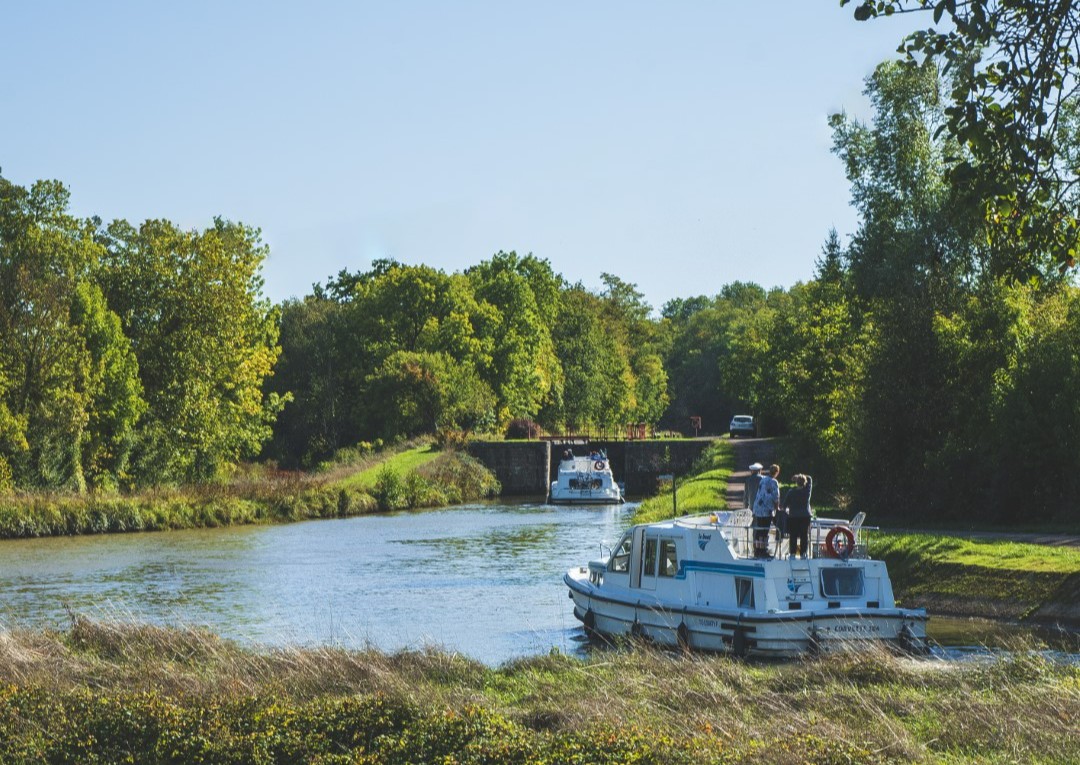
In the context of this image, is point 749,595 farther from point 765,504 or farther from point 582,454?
point 582,454

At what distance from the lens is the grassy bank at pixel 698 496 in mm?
41938

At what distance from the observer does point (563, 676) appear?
1814 centimetres

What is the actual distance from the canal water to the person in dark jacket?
2881 millimetres

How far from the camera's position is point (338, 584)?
3453 cm

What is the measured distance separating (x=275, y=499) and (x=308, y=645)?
3839 cm

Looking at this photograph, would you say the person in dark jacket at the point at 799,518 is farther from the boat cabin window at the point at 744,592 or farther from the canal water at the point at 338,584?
the canal water at the point at 338,584

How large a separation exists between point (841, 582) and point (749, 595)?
1.53 meters

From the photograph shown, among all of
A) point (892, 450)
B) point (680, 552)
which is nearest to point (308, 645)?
point (680, 552)

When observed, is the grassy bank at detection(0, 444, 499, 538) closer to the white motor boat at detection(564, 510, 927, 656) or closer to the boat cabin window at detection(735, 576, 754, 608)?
the white motor boat at detection(564, 510, 927, 656)

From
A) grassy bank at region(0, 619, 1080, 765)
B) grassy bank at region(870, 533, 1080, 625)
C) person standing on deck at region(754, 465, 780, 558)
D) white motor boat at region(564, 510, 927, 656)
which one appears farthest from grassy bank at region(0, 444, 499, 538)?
person standing on deck at region(754, 465, 780, 558)

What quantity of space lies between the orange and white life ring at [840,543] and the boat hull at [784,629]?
104 cm

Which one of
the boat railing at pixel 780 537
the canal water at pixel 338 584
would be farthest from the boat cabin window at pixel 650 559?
the canal water at pixel 338 584

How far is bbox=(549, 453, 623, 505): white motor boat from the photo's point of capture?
224 feet

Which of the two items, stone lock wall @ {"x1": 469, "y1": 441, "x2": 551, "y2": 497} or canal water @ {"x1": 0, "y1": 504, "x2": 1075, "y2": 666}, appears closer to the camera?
canal water @ {"x1": 0, "y1": 504, "x2": 1075, "y2": 666}
